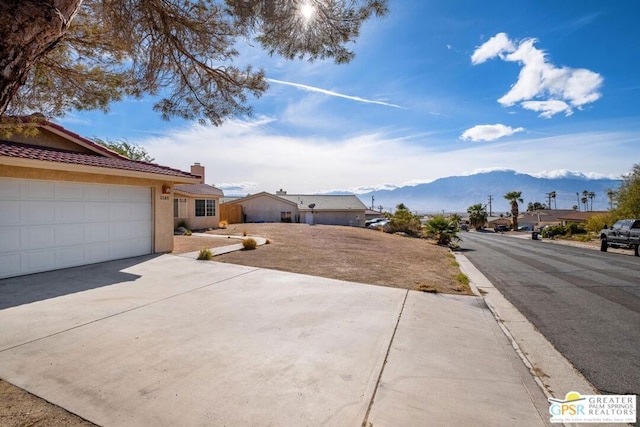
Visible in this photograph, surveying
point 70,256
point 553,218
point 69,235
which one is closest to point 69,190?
point 69,235

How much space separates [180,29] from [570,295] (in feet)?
36.5

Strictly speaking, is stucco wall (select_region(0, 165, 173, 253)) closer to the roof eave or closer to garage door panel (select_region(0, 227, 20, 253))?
the roof eave

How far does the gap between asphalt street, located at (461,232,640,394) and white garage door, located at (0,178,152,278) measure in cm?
1190

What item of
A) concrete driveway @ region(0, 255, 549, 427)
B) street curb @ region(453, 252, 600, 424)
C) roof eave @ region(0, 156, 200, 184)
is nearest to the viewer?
concrete driveway @ region(0, 255, 549, 427)

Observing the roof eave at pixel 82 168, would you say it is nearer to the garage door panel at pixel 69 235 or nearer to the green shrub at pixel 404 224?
the garage door panel at pixel 69 235

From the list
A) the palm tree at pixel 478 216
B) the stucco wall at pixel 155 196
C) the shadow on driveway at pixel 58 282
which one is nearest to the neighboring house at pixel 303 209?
the stucco wall at pixel 155 196

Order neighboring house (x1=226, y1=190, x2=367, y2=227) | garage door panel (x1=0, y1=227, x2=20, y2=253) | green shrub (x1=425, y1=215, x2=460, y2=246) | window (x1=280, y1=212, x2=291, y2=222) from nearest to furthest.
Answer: garage door panel (x1=0, y1=227, x2=20, y2=253), green shrub (x1=425, y1=215, x2=460, y2=246), neighboring house (x1=226, y1=190, x2=367, y2=227), window (x1=280, y1=212, x2=291, y2=222)

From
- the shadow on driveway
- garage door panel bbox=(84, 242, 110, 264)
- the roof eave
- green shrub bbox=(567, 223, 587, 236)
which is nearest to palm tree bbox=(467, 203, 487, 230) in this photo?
green shrub bbox=(567, 223, 587, 236)

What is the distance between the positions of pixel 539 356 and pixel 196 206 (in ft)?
77.0

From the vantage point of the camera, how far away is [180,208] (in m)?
23.4

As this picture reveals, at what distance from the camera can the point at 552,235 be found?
41.0m

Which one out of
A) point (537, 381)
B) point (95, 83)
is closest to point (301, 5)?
point (95, 83)

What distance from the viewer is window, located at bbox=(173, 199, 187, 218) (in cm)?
2320

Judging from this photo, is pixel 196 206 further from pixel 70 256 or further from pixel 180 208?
pixel 70 256
